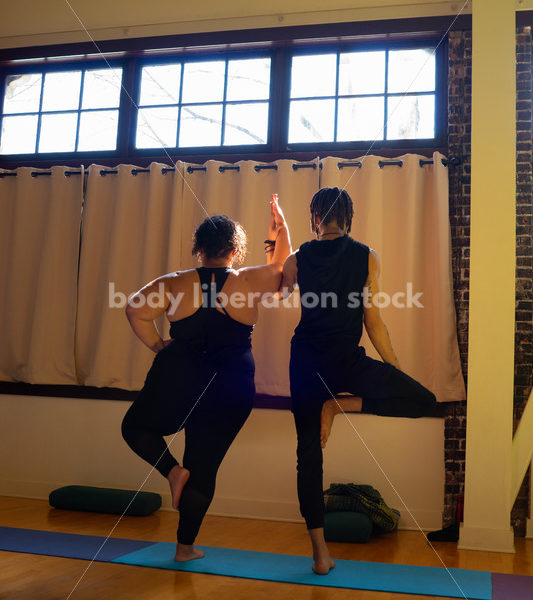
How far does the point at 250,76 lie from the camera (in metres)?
4.74

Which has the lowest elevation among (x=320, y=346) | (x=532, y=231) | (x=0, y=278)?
(x=320, y=346)

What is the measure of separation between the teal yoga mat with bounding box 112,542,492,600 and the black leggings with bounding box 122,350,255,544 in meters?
0.23

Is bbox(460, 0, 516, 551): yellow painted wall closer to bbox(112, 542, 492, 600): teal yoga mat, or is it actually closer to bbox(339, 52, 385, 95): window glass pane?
bbox(112, 542, 492, 600): teal yoga mat

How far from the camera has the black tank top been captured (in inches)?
108

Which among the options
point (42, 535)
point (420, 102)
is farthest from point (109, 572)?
point (420, 102)

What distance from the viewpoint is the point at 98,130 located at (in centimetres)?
494

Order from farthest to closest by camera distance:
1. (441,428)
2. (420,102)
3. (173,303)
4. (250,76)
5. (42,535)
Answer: (250,76), (420,102), (441,428), (42,535), (173,303)

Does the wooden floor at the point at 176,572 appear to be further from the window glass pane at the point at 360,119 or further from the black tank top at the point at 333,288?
the window glass pane at the point at 360,119

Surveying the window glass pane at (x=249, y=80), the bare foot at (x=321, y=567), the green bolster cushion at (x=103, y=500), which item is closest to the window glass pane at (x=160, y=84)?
the window glass pane at (x=249, y=80)

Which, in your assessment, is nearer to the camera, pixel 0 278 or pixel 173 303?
pixel 173 303

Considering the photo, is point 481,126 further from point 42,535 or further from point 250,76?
point 42,535

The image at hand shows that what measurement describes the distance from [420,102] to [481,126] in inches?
31.8

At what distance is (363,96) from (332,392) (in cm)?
252

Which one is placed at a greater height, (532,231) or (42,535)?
(532,231)
